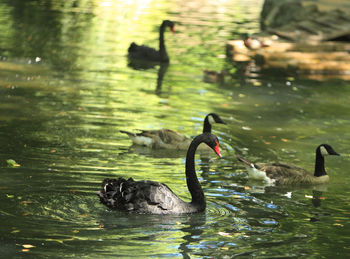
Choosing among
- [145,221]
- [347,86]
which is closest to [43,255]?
[145,221]

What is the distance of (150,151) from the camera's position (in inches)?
538

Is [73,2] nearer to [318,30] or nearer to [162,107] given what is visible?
[318,30]

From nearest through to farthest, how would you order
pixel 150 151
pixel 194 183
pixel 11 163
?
1. pixel 194 183
2. pixel 11 163
3. pixel 150 151

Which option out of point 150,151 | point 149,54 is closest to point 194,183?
point 150,151

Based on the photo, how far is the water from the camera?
8867 millimetres

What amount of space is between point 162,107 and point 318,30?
1257 centimetres

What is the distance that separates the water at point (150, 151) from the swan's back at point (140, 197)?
0.14 metres

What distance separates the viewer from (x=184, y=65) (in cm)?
2400

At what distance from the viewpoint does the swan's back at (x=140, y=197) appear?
9.55m

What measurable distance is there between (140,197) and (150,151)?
413 cm

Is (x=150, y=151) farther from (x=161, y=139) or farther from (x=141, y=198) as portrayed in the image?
(x=141, y=198)

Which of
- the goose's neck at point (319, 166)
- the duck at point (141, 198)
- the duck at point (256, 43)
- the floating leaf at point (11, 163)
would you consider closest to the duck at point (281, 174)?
the goose's neck at point (319, 166)

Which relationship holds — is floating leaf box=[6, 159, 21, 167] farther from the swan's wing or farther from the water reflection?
the water reflection

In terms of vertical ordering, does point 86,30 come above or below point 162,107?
above
